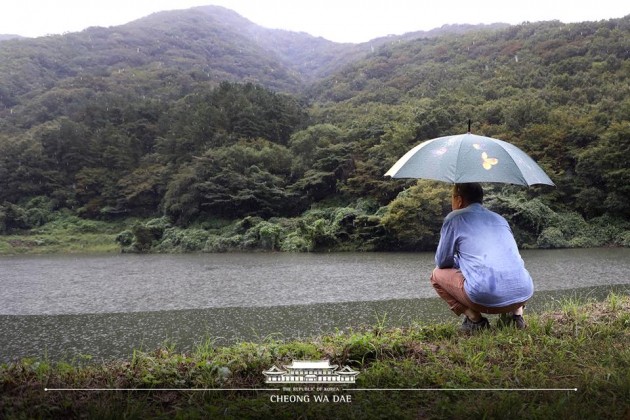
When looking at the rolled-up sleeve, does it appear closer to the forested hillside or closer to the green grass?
the forested hillside

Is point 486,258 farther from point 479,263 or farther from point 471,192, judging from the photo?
point 471,192

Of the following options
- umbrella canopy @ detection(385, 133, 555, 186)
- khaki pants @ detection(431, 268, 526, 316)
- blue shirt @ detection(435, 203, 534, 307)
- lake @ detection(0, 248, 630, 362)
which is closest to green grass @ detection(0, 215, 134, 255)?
lake @ detection(0, 248, 630, 362)

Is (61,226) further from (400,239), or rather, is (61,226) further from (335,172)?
(400,239)

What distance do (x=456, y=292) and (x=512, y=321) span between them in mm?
424

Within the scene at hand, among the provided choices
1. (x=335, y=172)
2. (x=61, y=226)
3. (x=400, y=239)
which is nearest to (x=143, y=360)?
(x=400, y=239)

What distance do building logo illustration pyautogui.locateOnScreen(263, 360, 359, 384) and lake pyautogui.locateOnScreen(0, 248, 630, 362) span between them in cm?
161

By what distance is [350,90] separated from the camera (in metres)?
43.5

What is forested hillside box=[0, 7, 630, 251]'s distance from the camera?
48.4 ft

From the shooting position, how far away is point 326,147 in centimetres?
2067

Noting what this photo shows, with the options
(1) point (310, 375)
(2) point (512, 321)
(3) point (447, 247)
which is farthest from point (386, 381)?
(2) point (512, 321)

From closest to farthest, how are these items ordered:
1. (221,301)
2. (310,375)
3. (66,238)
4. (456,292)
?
(310,375) → (456,292) → (221,301) → (66,238)

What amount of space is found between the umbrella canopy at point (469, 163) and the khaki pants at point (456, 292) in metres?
0.60

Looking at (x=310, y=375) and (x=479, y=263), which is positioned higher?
(x=479, y=263)

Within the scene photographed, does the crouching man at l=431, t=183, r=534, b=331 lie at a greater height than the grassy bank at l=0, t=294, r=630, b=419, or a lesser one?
greater
